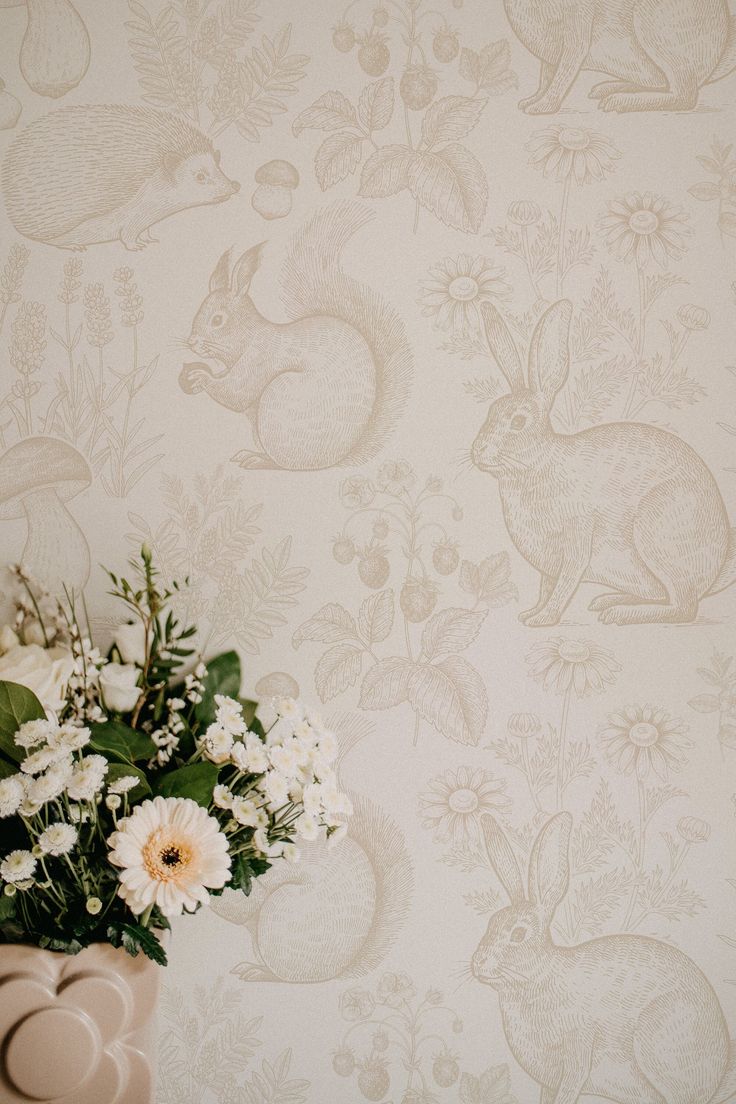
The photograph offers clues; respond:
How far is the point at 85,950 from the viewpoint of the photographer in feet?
2.54

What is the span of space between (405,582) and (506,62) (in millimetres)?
721

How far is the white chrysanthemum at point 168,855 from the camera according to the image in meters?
0.73

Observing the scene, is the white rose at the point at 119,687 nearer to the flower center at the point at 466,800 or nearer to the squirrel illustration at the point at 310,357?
the squirrel illustration at the point at 310,357

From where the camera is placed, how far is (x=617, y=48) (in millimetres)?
1076

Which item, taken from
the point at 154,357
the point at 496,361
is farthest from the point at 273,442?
the point at 496,361

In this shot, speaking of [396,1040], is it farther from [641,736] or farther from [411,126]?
[411,126]

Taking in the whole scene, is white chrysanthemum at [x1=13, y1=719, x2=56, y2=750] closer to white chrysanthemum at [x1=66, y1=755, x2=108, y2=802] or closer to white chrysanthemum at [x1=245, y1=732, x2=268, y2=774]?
white chrysanthemum at [x1=66, y1=755, x2=108, y2=802]

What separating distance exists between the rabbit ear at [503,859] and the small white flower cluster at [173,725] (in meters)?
0.43

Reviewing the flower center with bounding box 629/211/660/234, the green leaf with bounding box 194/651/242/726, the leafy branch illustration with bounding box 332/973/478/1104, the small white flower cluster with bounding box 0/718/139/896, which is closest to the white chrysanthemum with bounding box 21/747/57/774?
the small white flower cluster with bounding box 0/718/139/896

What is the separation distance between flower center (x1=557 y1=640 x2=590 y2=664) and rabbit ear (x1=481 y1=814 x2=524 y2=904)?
0.24m

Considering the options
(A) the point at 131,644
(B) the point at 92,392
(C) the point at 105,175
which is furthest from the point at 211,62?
(A) the point at 131,644

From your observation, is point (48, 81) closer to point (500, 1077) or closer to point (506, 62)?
point (506, 62)

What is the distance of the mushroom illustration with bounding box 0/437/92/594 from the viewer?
1039 mm

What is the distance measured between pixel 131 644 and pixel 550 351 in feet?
2.19
